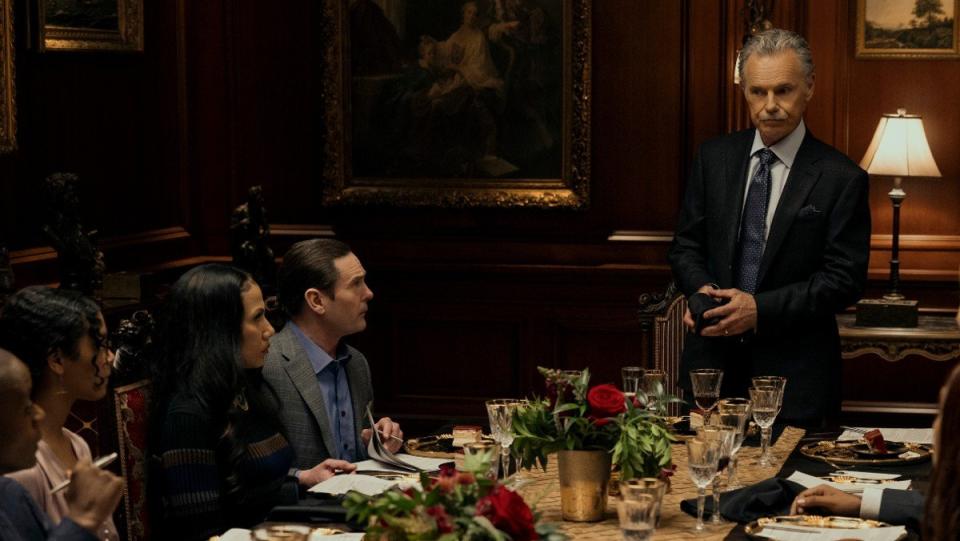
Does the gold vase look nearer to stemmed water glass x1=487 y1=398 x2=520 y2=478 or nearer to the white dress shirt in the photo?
stemmed water glass x1=487 y1=398 x2=520 y2=478

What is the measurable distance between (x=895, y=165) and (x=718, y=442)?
371 centimetres

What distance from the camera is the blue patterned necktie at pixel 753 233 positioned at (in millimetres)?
4586

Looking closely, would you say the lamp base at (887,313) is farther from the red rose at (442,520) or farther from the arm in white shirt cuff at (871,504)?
the red rose at (442,520)

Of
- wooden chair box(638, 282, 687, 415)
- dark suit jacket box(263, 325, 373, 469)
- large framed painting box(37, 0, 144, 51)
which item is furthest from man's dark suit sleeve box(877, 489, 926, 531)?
large framed painting box(37, 0, 144, 51)

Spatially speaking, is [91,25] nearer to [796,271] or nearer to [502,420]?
[796,271]

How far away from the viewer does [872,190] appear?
679 centimetres

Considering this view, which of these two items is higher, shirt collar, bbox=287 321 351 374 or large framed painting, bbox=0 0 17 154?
large framed painting, bbox=0 0 17 154

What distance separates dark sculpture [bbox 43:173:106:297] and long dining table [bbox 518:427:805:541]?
2.19 m

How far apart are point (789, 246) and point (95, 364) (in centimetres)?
234

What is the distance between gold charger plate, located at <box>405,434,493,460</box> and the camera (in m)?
3.77

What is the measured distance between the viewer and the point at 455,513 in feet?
7.62

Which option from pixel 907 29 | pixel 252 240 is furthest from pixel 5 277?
pixel 907 29

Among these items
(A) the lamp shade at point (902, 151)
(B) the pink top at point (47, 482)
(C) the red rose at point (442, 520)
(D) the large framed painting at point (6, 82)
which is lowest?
(B) the pink top at point (47, 482)

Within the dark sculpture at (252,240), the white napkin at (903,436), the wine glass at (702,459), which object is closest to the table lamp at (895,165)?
the white napkin at (903,436)
